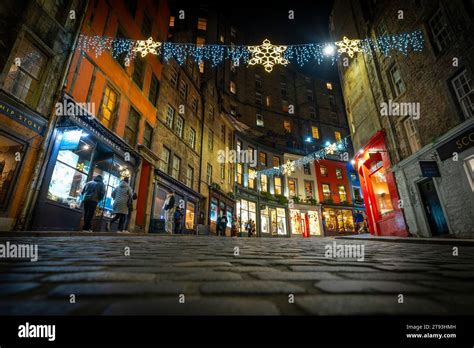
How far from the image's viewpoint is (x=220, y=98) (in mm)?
24969

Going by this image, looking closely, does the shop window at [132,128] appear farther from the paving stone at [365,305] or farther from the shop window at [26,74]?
the paving stone at [365,305]

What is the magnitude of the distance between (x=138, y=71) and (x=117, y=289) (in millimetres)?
15436

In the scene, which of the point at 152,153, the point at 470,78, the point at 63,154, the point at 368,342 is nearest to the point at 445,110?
the point at 470,78

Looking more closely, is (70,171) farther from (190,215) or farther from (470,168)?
(470,168)

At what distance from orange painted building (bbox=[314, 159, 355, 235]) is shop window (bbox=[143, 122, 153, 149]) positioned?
2361 centimetres

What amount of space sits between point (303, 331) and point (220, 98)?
2553 cm

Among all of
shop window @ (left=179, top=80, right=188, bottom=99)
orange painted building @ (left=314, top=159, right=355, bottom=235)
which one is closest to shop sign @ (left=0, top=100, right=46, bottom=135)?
shop window @ (left=179, top=80, right=188, bottom=99)

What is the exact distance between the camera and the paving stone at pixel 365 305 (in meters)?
→ 0.88

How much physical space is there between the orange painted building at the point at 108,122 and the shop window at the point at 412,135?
43.3 ft

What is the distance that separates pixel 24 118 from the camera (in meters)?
7.77

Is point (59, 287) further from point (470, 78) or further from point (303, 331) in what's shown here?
point (470, 78)

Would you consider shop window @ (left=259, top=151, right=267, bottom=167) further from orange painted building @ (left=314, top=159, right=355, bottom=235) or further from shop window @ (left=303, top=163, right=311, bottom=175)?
orange painted building @ (left=314, top=159, right=355, bottom=235)

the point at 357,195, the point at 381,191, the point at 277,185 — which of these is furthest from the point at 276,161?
the point at 381,191

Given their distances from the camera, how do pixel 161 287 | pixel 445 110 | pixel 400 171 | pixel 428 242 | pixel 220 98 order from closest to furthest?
1. pixel 161 287
2. pixel 428 242
3. pixel 445 110
4. pixel 400 171
5. pixel 220 98
